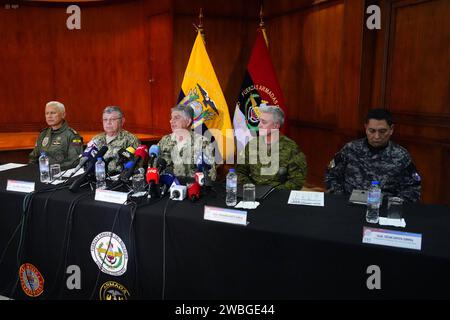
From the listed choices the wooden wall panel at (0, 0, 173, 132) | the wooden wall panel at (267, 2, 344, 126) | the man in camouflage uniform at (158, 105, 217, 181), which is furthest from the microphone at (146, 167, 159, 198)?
the wooden wall panel at (0, 0, 173, 132)

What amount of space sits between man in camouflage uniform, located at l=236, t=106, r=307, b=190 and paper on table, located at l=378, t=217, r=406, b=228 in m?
0.82

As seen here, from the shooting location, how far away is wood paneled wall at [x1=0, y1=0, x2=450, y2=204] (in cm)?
313

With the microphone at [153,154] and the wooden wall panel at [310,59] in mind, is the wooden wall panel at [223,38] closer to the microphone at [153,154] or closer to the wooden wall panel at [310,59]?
the wooden wall panel at [310,59]

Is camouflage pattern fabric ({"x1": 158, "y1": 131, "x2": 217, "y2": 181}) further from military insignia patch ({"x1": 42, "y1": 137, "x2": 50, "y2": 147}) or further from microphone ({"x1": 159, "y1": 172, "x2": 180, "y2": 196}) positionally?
military insignia patch ({"x1": 42, "y1": 137, "x2": 50, "y2": 147})

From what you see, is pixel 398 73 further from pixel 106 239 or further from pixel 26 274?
pixel 26 274

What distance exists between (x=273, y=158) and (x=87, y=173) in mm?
1083

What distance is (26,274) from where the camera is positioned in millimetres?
2023

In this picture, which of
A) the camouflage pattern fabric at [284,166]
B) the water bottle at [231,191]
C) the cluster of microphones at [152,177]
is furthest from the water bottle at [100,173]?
the camouflage pattern fabric at [284,166]

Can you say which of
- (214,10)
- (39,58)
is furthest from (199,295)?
(39,58)

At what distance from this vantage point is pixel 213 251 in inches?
63.6

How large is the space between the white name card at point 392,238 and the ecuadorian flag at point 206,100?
111 inches

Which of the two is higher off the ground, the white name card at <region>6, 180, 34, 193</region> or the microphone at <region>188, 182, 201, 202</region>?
the microphone at <region>188, 182, 201, 202</region>

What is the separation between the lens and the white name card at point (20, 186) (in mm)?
2049

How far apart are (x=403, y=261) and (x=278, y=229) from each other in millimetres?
440
